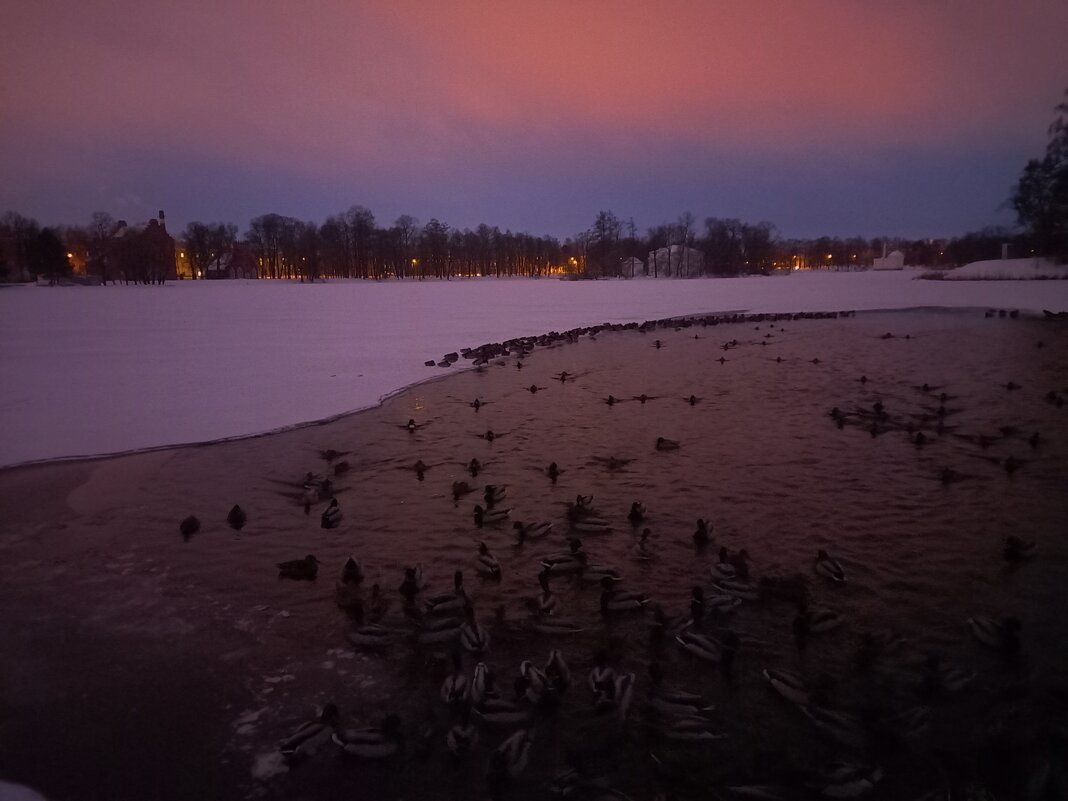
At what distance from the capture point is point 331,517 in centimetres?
938

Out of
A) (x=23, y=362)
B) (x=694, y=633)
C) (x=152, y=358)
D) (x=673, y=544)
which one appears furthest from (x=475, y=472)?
(x=23, y=362)

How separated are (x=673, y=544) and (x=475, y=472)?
418 centimetres

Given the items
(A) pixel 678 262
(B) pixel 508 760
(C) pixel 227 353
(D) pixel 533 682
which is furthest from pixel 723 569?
(A) pixel 678 262

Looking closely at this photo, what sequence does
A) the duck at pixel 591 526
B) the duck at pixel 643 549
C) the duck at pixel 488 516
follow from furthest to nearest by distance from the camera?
the duck at pixel 488 516
the duck at pixel 591 526
the duck at pixel 643 549

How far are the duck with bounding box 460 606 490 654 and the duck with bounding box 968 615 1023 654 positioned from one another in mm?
4597

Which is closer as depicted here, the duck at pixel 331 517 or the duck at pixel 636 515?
the duck at pixel 636 515

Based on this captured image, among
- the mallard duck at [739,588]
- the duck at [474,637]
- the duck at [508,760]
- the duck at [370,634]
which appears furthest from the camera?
the mallard duck at [739,588]

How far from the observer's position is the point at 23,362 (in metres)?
22.3

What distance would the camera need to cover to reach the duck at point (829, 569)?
7383mm

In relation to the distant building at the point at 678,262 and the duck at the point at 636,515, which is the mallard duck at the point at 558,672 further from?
the distant building at the point at 678,262

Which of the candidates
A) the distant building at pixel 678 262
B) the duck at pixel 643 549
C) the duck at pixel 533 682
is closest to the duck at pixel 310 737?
the duck at pixel 533 682

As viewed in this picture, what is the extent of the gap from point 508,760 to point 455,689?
88 cm

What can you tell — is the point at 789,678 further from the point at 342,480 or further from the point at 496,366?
the point at 496,366

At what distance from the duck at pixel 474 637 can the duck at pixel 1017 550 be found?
6.16 meters
